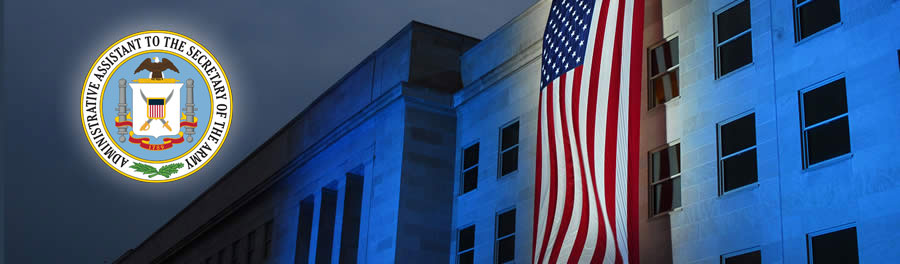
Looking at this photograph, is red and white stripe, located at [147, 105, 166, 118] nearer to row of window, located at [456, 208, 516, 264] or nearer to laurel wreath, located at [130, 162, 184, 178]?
laurel wreath, located at [130, 162, 184, 178]

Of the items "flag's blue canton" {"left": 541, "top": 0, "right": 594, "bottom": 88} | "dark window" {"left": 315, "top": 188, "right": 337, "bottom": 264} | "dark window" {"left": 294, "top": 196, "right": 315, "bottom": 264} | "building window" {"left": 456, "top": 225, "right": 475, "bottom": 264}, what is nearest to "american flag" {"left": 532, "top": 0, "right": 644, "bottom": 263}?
"flag's blue canton" {"left": 541, "top": 0, "right": 594, "bottom": 88}

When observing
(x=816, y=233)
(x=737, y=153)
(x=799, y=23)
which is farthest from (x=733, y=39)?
(x=816, y=233)

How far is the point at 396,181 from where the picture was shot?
128ft

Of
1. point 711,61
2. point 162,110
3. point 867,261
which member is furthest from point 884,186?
point 162,110

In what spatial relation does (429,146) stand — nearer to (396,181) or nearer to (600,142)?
(396,181)

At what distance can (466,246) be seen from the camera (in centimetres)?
3703

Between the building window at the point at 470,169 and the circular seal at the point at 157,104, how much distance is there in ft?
28.3

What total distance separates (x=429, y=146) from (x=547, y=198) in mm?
11114

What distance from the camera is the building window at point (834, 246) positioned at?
72.3 ft

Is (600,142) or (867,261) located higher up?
(600,142)

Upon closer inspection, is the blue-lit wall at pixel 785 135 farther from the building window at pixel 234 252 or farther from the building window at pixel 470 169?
the building window at pixel 234 252

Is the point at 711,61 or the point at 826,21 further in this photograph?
the point at 711,61

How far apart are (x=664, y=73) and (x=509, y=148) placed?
8.03 m

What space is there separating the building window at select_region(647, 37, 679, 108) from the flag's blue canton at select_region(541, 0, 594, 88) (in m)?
2.12
